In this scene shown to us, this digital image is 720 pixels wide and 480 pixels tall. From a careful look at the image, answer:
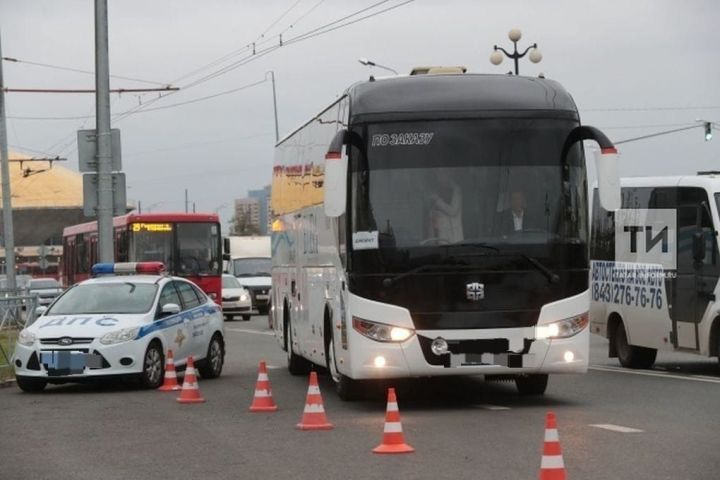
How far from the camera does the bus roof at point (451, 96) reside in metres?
16.1

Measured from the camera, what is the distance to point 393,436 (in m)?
12.3

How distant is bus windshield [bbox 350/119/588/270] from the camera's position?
15.8 m

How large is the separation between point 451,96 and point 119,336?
19.2 ft

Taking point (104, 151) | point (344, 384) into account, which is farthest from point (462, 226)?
point (104, 151)

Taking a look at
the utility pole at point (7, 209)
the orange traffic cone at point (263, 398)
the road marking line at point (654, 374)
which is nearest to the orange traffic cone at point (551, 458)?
the orange traffic cone at point (263, 398)

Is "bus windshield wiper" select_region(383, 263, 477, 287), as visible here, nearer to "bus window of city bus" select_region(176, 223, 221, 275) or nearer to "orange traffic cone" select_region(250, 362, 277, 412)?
"orange traffic cone" select_region(250, 362, 277, 412)

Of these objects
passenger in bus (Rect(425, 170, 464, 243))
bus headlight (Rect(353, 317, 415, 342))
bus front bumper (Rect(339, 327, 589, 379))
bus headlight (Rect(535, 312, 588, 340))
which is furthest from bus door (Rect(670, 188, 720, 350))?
bus headlight (Rect(353, 317, 415, 342))

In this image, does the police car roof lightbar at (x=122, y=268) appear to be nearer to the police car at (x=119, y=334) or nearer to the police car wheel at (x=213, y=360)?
the police car at (x=119, y=334)

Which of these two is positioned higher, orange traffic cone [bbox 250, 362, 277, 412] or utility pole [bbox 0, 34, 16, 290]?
utility pole [bbox 0, 34, 16, 290]

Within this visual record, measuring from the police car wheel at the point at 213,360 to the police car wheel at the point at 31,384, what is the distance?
2721 mm

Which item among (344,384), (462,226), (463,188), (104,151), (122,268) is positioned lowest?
(344,384)

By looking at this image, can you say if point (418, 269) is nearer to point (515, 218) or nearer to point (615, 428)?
point (515, 218)

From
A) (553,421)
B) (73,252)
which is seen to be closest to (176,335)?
(553,421)

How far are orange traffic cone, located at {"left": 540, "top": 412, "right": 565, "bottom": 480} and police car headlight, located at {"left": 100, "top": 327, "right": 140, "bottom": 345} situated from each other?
1110 cm
